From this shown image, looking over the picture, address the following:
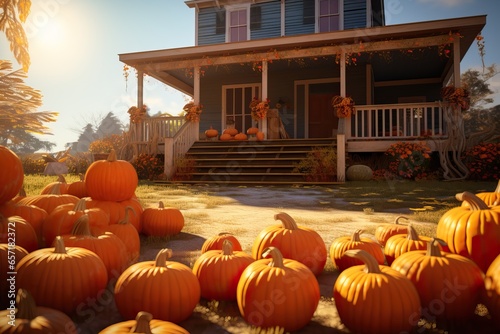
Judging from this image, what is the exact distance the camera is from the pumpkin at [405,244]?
1.83 metres

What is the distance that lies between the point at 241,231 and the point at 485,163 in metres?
7.80

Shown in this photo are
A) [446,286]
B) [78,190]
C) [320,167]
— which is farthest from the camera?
[320,167]

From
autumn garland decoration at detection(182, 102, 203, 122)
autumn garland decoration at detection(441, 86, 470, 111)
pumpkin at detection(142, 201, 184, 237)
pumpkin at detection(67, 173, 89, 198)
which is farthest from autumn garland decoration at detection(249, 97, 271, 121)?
pumpkin at detection(142, 201, 184, 237)

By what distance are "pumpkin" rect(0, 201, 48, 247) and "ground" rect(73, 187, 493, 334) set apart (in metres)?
0.66

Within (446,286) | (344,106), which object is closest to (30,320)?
(446,286)

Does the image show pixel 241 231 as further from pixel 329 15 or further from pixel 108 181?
pixel 329 15

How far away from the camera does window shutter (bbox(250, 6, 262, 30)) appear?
1523 centimetres

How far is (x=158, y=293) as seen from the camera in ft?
4.51

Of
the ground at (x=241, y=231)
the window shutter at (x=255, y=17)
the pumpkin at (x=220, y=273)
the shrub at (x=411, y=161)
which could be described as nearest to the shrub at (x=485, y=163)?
the shrub at (x=411, y=161)

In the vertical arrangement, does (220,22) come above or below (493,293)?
above

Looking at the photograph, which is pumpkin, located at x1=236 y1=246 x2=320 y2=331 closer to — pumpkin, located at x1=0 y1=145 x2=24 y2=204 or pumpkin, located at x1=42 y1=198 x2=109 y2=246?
pumpkin, located at x1=42 y1=198 x2=109 y2=246

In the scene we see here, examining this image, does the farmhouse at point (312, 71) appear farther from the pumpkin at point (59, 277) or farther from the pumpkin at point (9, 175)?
the pumpkin at point (59, 277)

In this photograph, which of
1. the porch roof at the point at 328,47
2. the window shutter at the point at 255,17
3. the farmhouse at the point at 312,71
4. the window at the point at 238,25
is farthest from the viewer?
the window at the point at 238,25

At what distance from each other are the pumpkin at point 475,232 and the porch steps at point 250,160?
20.1 feet
